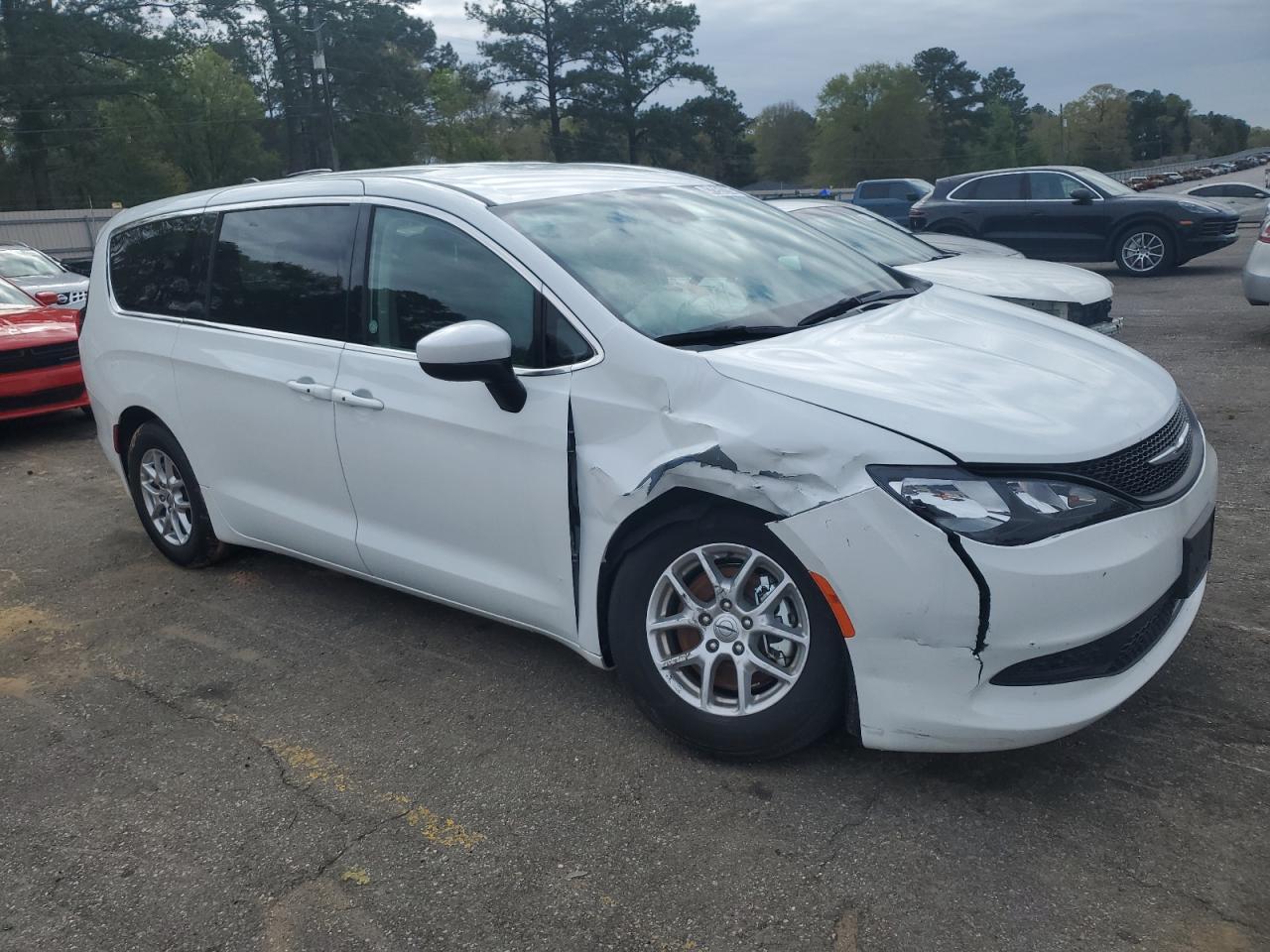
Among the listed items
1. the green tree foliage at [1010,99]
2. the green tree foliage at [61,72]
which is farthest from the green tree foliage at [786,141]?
the green tree foliage at [61,72]

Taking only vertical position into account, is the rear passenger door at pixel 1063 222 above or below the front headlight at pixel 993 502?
below

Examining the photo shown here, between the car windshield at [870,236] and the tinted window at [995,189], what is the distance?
8084mm

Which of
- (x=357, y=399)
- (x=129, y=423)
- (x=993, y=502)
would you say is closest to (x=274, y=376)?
(x=357, y=399)

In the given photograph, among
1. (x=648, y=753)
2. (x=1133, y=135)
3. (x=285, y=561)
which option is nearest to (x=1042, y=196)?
(x=285, y=561)

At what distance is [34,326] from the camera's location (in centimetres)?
900

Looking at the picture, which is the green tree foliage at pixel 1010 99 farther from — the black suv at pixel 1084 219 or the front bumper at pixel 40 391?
the front bumper at pixel 40 391

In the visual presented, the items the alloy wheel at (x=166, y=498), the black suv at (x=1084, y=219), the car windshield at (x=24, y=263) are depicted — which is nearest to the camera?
the alloy wheel at (x=166, y=498)

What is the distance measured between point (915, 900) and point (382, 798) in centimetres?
152

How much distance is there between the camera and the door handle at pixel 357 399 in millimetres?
3898

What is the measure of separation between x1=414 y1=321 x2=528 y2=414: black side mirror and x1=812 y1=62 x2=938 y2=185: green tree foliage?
9057cm

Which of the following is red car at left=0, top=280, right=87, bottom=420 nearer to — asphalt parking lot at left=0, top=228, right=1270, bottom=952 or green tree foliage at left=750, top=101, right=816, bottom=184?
asphalt parking lot at left=0, top=228, right=1270, bottom=952

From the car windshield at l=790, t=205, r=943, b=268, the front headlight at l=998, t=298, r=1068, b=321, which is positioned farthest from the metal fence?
the front headlight at l=998, t=298, r=1068, b=321

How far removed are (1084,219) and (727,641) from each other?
14829mm

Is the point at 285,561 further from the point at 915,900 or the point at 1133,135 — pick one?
the point at 1133,135
